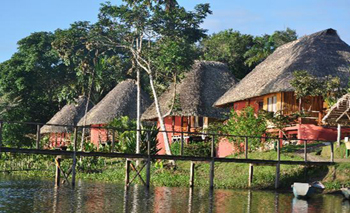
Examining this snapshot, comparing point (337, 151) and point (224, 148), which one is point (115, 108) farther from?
point (337, 151)

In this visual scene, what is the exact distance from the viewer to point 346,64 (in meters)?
33.2

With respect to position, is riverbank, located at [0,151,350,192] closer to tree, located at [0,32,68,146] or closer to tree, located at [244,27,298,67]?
tree, located at [244,27,298,67]

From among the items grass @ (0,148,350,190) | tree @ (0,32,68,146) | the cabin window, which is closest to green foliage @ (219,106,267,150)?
grass @ (0,148,350,190)

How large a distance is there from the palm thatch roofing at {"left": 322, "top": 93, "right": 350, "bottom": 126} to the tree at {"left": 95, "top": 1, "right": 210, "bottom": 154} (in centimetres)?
872

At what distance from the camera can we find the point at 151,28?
1316 inches

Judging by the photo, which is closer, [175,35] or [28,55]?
[175,35]

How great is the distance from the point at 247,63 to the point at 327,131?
18235 millimetres

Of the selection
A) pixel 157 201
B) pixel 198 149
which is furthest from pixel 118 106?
pixel 157 201

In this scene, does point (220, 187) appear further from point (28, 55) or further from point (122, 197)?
point (28, 55)

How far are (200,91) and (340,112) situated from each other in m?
13.1

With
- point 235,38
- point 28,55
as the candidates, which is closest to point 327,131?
point 235,38

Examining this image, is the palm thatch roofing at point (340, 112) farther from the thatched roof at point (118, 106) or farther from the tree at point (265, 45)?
the thatched roof at point (118, 106)

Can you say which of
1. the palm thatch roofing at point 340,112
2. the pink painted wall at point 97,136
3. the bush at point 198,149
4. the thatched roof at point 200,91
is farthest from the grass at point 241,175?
the pink painted wall at point 97,136

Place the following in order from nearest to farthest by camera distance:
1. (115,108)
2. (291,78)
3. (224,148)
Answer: (291,78)
(224,148)
(115,108)
